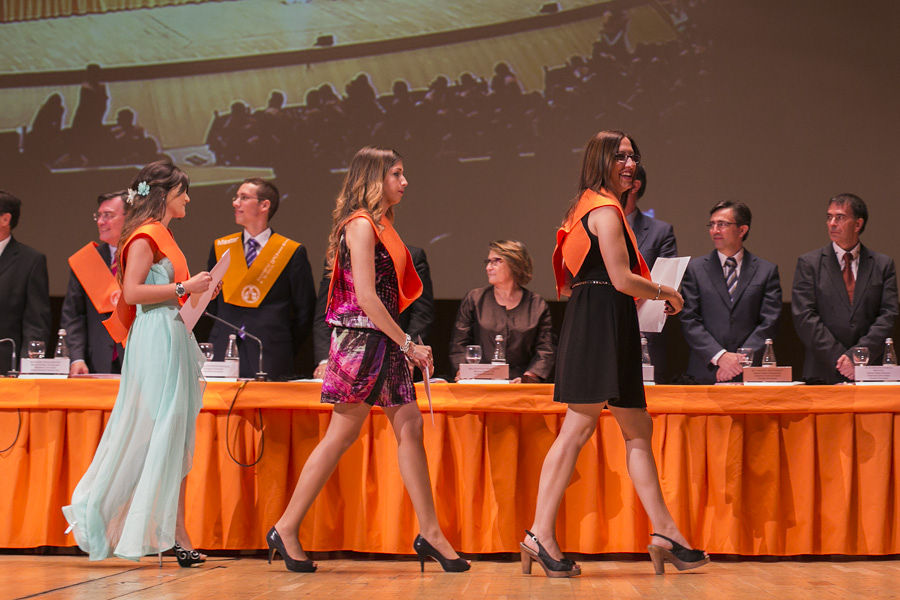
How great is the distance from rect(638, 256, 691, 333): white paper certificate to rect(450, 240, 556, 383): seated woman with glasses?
3.07 ft

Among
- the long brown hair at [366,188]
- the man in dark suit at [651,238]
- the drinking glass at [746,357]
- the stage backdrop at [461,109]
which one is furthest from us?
the stage backdrop at [461,109]

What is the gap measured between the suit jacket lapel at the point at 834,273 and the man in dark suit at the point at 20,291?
376 cm

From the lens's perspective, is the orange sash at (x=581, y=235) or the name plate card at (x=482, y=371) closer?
the orange sash at (x=581, y=235)

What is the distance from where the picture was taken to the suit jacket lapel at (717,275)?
4.32m

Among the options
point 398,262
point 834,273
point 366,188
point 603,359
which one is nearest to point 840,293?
point 834,273

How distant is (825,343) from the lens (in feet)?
13.9

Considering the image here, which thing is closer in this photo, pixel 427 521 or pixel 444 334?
pixel 427 521

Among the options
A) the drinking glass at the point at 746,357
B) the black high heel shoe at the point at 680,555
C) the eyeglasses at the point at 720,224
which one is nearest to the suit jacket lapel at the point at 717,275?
the eyeglasses at the point at 720,224

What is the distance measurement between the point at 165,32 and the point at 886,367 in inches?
168

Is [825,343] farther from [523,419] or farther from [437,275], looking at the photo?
[437,275]

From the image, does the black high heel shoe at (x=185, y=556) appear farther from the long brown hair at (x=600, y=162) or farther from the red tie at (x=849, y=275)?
the red tie at (x=849, y=275)

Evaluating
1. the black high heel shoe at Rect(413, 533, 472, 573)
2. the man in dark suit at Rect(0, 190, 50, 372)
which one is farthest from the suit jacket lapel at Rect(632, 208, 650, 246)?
the man in dark suit at Rect(0, 190, 50, 372)

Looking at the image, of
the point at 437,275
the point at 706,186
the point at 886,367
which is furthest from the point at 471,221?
the point at 886,367

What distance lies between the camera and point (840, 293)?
4.35 m
